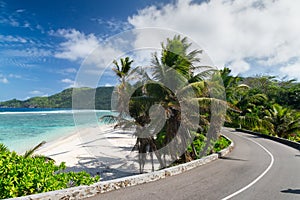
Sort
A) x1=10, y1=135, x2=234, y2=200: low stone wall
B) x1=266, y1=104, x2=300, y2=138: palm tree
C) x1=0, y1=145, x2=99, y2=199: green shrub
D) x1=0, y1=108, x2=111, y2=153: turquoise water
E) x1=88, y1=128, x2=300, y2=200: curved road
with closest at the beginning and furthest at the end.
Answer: x1=0, y1=145, x2=99, y2=199: green shrub
x1=10, y1=135, x2=234, y2=200: low stone wall
x1=88, y1=128, x2=300, y2=200: curved road
x1=266, y1=104, x2=300, y2=138: palm tree
x1=0, y1=108, x2=111, y2=153: turquoise water

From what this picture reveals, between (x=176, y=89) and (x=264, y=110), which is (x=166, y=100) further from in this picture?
(x=264, y=110)

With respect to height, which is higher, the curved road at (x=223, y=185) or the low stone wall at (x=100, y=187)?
the low stone wall at (x=100, y=187)

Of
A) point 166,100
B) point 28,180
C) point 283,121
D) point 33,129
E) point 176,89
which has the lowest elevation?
point 33,129

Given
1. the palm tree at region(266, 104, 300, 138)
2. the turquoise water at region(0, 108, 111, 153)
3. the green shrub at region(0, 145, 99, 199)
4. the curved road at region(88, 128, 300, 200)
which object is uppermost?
the palm tree at region(266, 104, 300, 138)

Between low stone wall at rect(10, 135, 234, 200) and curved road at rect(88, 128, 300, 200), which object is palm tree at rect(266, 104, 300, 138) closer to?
curved road at rect(88, 128, 300, 200)

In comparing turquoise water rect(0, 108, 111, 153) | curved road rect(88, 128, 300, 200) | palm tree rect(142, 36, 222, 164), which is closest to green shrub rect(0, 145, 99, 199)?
curved road rect(88, 128, 300, 200)

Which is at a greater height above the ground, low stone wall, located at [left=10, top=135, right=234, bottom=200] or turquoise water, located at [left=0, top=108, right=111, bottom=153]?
low stone wall, located at [left=10, top=135, right=234, bottom=200]

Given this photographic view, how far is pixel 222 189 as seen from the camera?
18.3ft

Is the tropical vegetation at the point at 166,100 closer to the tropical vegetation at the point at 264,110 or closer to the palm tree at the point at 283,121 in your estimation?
the tropical vegetation at the point at 264,110

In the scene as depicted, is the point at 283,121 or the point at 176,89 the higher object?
the point at 176,89

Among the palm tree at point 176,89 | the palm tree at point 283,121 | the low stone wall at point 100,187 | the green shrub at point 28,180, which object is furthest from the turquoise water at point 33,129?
the palm tree at point 283,121

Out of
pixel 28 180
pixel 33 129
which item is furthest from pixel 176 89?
pixel 33 129

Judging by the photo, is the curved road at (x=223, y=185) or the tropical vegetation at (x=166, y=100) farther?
the tropical vegetation at (x=166, y=100)

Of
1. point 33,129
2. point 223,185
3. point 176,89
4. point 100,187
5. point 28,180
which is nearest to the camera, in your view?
point 28,180
